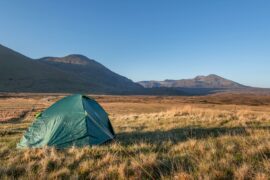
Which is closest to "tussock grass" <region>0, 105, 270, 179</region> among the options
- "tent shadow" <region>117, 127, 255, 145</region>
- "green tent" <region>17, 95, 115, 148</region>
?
"green tent" <region>17, 95, 115, 148</region>

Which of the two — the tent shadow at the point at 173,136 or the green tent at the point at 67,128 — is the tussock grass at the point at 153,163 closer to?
the green tent at the point at 67,128

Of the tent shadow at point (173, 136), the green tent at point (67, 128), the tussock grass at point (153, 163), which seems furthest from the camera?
the tent shadow at point (173, 136)

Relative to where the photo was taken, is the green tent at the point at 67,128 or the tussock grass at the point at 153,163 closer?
the tussock grass at the point at 153,163

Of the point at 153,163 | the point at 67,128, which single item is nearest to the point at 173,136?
the point at 67,128

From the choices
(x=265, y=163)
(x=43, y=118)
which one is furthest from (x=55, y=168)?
(x=265, y=163)

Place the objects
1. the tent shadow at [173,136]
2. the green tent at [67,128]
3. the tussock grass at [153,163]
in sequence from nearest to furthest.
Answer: the tussock grass at [153,163] → the green tent at [67,128] → the tent shadow at [173,136]

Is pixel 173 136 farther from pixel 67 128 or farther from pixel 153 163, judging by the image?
pixel 153 163

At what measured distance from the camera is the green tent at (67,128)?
8601 mm

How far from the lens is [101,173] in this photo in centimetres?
517

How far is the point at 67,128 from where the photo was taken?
8820mm

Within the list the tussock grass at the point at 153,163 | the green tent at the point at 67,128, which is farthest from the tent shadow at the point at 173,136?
the tussock grass at the point at 153,163

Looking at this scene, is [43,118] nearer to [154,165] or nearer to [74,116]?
[74,116]

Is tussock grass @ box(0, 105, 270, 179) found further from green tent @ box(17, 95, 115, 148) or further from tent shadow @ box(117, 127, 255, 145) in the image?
tent shadow @ box(117, 127, 255, 145)

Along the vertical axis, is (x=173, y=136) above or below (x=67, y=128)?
below
